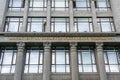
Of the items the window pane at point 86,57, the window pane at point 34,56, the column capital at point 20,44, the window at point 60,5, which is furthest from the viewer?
the window at point 60,5

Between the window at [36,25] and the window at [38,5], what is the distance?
1608mm

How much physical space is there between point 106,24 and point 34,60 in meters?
10.6

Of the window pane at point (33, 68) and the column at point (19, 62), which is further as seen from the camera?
the window pane at point (33, 68)

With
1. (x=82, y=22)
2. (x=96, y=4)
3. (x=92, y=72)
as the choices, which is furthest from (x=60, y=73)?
(x=96, y=4)

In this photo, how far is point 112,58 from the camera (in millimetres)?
23469

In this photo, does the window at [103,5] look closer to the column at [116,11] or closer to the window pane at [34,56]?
the column at [116,11]

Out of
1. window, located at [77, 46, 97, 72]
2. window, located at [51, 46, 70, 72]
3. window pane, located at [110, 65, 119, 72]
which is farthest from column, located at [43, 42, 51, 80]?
window pane, located at [110, 65, 119, 72]

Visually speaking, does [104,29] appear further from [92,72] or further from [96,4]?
[92,72]

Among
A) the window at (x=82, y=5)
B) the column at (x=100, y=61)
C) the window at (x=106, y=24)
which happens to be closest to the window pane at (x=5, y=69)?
the column at (x=100, y=61)

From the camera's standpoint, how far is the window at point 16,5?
86.5ft

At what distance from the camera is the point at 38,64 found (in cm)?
2280

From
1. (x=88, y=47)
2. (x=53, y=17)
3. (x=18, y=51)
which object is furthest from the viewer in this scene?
(x=53, y=17)

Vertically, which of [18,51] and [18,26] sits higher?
[18,26]

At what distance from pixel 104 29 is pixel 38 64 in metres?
9.68
